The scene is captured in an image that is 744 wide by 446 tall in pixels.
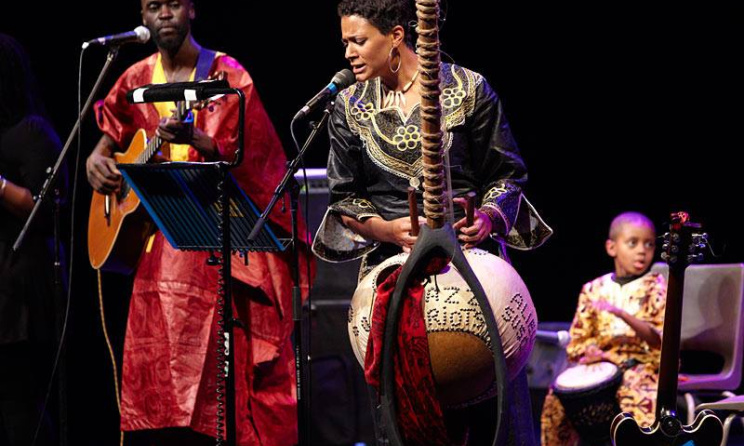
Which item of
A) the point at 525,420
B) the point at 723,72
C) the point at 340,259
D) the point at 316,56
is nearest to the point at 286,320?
the point at 340,259

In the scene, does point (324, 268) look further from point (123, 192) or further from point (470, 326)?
point (470, 326)

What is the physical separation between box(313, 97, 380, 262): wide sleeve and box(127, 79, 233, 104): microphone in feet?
1.46

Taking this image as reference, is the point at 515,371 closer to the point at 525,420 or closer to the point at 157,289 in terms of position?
the point at 525,420

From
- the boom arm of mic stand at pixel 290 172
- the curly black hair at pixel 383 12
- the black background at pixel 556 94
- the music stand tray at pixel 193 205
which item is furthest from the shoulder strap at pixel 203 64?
the black background at pixel 556 94

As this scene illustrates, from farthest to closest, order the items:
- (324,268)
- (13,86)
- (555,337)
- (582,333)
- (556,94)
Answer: (556,94) < (555,337) < (324,268) < (582,333) < (13,86)

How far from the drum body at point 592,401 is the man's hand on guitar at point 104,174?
2.34 meters

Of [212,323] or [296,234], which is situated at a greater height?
[296,234]

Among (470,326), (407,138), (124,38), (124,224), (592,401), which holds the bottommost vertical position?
(592,401)

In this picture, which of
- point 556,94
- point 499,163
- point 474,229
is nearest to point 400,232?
point 474,229

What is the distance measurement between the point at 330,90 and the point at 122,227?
1.30m

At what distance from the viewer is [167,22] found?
441 cm

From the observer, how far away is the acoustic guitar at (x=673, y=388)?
376 cm

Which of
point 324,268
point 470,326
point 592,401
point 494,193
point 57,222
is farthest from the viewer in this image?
point 324,268

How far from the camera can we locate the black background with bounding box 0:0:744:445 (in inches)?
241
